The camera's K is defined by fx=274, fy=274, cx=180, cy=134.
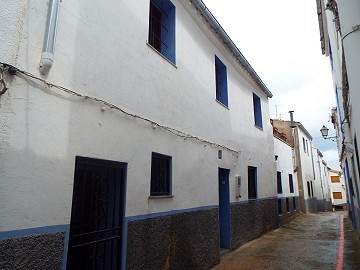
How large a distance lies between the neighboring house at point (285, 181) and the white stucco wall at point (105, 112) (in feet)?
26.6

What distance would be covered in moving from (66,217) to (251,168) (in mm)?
8349

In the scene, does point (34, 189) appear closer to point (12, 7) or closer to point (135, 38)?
point (12, 7)

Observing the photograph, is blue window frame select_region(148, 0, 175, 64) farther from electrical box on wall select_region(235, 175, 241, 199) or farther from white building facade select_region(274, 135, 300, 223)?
white building facade select_region(274, 135, 300, 223)

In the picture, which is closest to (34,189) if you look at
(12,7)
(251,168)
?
(12,7)

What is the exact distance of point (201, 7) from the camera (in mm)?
6828

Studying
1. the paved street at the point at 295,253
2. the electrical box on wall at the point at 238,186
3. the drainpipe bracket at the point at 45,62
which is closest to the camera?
the drainpipe bracket at the point at 45,62

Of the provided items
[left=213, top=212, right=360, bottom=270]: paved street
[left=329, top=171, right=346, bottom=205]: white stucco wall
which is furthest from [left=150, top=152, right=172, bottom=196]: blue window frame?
[left=329, top=171, right=346, bottom=205]: white stucco wall

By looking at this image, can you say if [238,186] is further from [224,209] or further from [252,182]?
[252,182]

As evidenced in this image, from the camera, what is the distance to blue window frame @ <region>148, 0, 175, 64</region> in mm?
5973

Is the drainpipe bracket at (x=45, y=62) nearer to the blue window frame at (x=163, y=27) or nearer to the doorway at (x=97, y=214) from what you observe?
the doorway at (x=97, y=214)

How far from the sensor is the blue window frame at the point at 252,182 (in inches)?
399

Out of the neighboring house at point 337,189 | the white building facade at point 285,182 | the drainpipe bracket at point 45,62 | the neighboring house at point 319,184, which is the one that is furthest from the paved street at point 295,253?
the neighboring house at point 337,189

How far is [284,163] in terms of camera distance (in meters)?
16.1

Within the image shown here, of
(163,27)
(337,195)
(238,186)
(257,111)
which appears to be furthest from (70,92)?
(337,195)
